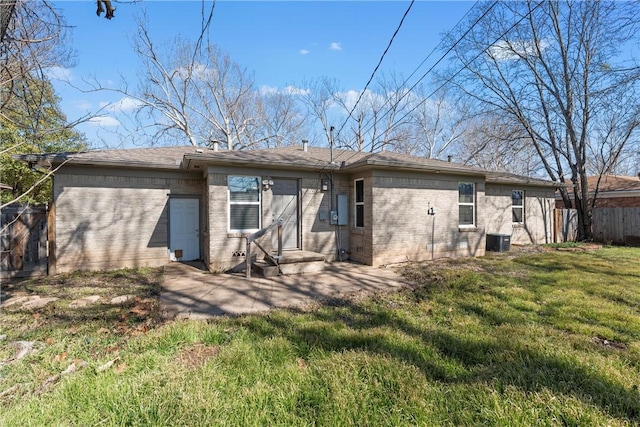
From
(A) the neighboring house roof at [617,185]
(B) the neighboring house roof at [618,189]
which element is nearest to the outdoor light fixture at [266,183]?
(B) the neighboring house roof at [618,189]

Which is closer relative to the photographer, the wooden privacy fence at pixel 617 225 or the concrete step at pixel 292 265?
the concrete step at pixel 292 265

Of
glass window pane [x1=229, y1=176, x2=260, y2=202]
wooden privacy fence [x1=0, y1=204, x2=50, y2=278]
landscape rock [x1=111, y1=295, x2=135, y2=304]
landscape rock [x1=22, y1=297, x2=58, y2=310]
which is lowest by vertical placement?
landscape rock [x1=111, y1=295, x2=135, y2=304]

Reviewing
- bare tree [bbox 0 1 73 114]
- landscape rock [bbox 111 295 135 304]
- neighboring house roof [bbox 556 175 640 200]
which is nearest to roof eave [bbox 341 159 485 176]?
landscape rock [bbox 111 295 135 304]

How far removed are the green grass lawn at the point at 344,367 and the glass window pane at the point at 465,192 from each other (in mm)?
5558

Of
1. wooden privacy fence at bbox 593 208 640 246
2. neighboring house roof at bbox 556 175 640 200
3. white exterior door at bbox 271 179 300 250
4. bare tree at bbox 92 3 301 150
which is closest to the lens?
white exterior door at bbox 271 179 300 250

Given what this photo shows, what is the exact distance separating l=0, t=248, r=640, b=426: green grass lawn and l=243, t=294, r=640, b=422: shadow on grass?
0.6 inches

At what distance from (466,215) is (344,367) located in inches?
351

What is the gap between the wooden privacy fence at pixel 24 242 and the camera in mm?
7324

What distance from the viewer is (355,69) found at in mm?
7934

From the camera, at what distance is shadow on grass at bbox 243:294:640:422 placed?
254 cm

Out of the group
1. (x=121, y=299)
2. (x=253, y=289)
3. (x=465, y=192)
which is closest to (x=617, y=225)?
(x=465, y=192)

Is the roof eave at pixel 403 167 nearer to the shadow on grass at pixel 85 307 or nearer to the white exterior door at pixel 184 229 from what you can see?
the white exterior door at pixel 184 229

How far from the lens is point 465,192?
10.4 meters

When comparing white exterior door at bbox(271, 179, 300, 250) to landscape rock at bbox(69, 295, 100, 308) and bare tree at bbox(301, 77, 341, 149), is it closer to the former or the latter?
landscape rock at bbox(69, 295, 100, 308)
